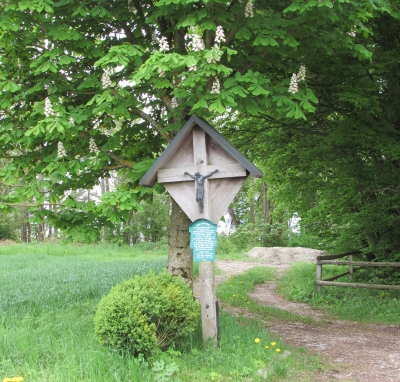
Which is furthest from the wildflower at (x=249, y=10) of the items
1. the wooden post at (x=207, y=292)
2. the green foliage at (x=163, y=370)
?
the green foliage at (x=163, y=370)

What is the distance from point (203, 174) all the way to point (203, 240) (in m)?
0.86

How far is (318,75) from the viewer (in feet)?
30.0

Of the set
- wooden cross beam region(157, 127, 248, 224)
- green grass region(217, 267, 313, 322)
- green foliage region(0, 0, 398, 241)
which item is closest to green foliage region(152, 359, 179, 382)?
wooden cross beam region(157, 127, 248, 224)

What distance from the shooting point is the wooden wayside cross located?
5488mm

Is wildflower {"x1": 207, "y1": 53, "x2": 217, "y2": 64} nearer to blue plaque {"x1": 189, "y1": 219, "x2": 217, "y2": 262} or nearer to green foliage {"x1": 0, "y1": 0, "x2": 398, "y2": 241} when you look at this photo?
green foliage {"x1": 0, "y1": 0, "x2": 398, "y2": 241}

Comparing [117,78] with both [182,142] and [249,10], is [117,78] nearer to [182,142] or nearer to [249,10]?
[182,142]

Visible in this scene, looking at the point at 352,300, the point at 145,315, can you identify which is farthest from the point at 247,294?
the point at 145,315

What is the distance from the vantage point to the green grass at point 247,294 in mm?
8680

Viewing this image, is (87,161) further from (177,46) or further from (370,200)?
(370,200)

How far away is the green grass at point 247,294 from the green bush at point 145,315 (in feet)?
12.3

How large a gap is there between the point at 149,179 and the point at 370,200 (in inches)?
302

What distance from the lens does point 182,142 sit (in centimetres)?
581

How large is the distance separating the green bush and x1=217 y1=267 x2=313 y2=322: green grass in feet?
12.3

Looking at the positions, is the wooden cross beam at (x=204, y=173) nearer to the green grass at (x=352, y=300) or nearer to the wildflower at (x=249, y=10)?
the wildflower at (x=249, y=10)
